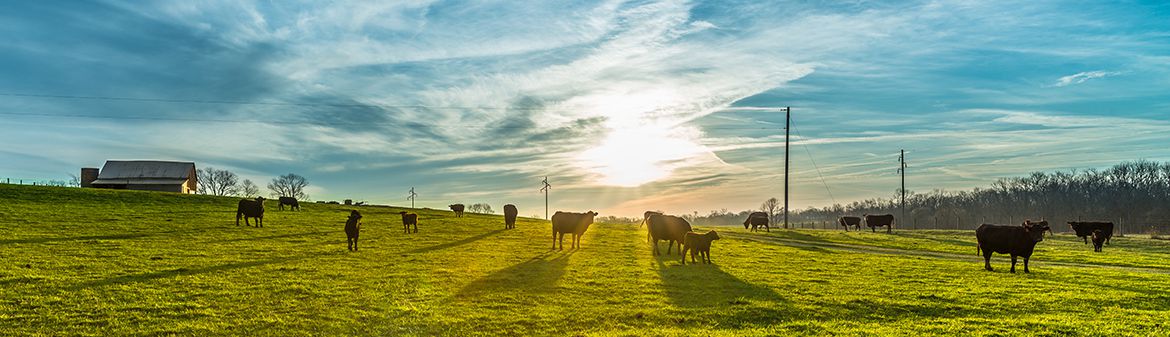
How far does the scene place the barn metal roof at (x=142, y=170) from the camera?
93.8 meters

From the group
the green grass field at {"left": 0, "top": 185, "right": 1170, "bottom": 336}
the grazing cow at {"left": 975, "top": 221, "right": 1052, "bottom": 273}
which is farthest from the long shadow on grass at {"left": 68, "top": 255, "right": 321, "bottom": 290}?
the grazing cow at {"left": 975, "top": 221, "right": 1052, "bottom": 273}

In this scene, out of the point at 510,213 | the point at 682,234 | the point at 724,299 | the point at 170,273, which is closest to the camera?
the point at 724,299

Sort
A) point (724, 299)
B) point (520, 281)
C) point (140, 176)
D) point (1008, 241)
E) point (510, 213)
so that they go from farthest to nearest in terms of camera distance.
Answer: point (140, 176)
point (510, 213)
point (1008, 241)
point (520, 281)
point (724, 299)

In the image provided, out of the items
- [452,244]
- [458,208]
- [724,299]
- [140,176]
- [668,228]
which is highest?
[140,176]

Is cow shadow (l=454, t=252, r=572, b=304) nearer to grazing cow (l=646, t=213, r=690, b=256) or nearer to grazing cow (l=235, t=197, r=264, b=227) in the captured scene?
grazing cow (l=646, t=213, r=690, b=256)

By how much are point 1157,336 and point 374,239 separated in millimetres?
32015

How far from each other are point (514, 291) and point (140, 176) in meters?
100

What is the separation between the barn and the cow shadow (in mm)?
91795

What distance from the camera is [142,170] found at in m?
95.0

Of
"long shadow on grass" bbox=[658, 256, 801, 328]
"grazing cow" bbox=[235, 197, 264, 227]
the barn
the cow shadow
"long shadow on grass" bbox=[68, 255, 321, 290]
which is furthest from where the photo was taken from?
the barn

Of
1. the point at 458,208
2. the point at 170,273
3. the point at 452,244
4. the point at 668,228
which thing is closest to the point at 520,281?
the point at 170,273

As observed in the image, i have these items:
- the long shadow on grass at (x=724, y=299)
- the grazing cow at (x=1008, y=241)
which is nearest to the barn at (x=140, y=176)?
the long shadow on grass at (x=724, y=299)

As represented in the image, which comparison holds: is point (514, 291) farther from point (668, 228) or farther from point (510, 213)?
point (510, 213)

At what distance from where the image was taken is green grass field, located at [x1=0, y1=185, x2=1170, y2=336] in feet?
45.1
